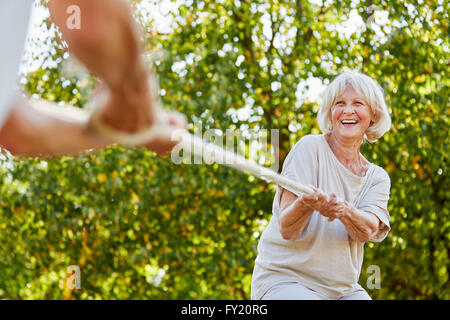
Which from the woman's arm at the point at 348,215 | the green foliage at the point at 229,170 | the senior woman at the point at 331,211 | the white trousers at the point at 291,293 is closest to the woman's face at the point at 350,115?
the senior woman at the point at 331,211

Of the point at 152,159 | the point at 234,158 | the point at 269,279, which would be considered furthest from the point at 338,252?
the point at 152,159

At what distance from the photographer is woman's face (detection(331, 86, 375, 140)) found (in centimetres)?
254

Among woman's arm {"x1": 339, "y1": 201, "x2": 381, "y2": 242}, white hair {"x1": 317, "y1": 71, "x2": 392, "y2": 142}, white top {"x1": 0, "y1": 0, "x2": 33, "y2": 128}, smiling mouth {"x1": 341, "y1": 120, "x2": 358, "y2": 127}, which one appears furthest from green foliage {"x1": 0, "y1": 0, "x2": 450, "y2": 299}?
white top {"x1": 0, "y1": 0, "x2": 33, "y2": 128}

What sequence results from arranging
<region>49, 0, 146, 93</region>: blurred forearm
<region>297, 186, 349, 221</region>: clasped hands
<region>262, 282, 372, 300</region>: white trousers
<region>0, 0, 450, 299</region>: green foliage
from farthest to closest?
<region>0, 0, 450, 299</region>: green foliage
<region>262, 282, 372, 300</region>: white trousers
<region>297, 186, 349, 221</region>: clasped hands
<region>49, 0, 146, 93</region>: blurred forearm

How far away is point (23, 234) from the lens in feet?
20.1

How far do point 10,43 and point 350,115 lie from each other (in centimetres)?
180

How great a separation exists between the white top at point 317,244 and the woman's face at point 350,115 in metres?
0.08

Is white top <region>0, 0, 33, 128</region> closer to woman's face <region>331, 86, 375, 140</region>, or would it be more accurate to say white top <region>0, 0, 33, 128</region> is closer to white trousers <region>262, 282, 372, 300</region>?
white trousers <region>262, 282, 372, 300</region>

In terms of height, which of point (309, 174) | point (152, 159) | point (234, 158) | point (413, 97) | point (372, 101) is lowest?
point (234, 158)

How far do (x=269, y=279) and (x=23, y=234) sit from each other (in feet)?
13.7

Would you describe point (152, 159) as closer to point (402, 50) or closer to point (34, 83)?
point (34, 83)

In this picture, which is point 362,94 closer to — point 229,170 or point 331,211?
point 331,211

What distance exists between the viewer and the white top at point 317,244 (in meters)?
2.39

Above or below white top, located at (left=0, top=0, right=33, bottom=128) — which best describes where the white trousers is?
below
